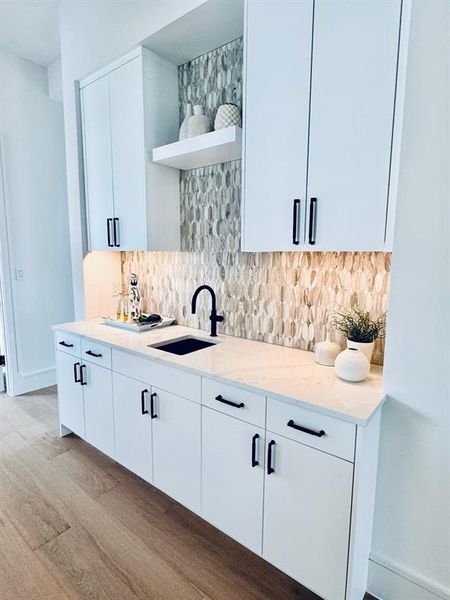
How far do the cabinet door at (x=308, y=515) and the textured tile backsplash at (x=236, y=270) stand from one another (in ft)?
2.29

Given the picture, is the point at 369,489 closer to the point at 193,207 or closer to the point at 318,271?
the point at 318,271

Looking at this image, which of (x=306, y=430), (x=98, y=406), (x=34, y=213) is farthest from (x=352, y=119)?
(x=34, y=213)

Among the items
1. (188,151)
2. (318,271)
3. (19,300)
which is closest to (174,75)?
(188,151)

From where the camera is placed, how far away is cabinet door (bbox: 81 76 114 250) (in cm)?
243

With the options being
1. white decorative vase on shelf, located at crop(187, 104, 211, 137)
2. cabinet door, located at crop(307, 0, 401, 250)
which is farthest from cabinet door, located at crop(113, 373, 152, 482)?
white decorative vase on shelf, located at crop(187, 104, 211, 137)

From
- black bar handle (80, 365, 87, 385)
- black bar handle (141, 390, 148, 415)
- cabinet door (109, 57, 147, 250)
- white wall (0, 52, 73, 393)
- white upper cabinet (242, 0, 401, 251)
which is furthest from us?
white wall (0, 52, 73, 393)

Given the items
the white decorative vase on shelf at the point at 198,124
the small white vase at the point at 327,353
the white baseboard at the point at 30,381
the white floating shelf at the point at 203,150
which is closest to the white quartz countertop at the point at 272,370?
the small white vase at the point at 327,353

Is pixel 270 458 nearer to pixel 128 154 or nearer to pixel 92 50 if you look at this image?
pixel 128 154

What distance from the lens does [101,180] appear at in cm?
254

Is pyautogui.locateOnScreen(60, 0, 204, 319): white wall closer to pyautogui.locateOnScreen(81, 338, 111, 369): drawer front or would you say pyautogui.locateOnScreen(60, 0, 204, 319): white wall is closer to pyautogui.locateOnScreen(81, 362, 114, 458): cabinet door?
pyautogui.locateOnScreen(81, 338, 111, 369): drawer front

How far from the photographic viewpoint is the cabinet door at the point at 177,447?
1.75 meters

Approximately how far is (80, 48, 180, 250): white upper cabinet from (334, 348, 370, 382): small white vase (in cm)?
145

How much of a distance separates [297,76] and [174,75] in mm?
1204

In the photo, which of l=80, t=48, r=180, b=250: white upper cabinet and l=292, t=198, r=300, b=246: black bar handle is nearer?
l=292, t=198, r=300, b=246: black bar handle
